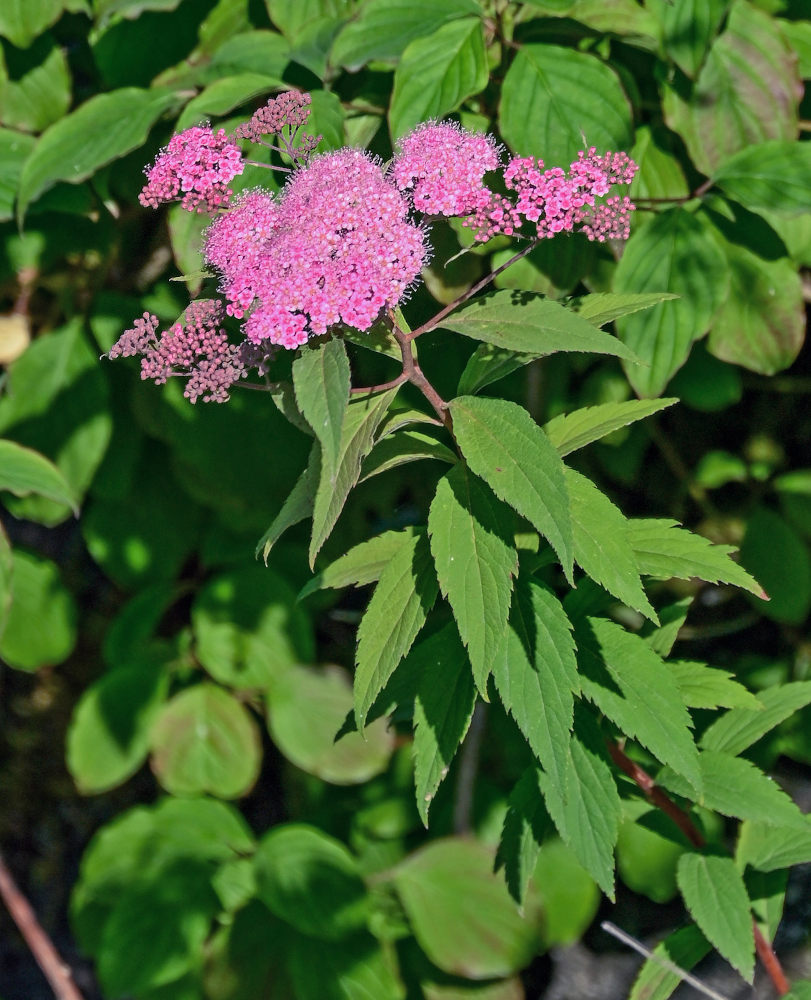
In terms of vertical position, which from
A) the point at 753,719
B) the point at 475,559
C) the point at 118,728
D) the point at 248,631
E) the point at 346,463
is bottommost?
the point at 118,728

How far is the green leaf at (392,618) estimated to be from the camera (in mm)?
991

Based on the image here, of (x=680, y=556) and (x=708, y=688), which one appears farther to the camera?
(x=708, y=688)

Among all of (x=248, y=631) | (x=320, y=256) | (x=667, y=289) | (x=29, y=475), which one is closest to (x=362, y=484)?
(x=248, y=631)

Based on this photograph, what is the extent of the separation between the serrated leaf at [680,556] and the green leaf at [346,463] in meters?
0.30

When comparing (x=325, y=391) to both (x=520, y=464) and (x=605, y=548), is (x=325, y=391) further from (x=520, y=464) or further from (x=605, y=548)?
(x=605, y=548)

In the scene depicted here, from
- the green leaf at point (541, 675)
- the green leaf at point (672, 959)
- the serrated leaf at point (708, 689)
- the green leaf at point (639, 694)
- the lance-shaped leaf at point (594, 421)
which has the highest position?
the lance-shaped leaf at point (594, 421)

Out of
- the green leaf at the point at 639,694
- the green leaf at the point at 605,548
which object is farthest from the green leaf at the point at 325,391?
the green leaf at the point at 639,694

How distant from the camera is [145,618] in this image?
202cm

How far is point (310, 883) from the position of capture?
1.79 m

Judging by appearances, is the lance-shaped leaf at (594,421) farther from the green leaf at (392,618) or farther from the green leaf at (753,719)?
the green leaf at (753,719)

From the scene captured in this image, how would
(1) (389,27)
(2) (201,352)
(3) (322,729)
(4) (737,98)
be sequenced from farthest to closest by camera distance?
1. (3) (322,729)
2. (4) (737,98)
3. (1) (389,27)
4. (2) (201,352)

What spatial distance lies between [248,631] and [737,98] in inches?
48.0

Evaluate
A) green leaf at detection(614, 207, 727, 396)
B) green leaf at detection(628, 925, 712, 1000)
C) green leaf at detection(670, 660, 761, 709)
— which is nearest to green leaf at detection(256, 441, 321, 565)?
green leaf at detection(670, 660, 761, 709)

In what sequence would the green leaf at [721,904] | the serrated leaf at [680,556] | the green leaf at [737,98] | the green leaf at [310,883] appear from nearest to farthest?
the serrated leaf at [680,556] < the green leaf at [721,904] < the green leaf at [737,98] < the green leaf at [310,883]
